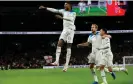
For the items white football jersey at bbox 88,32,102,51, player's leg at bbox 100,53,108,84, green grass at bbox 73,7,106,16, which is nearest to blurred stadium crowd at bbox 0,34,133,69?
green grass at bbox 73,7,106,16

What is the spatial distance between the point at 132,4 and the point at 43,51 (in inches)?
347

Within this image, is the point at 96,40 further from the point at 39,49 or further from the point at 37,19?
the point at 39,49

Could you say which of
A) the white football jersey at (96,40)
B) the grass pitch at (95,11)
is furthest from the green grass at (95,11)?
the white football jersey at (96,40)

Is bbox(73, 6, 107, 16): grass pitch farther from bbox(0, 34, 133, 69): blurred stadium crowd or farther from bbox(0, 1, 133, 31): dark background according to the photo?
bbox(0, 34, 133, 69): blurred stadium crowd

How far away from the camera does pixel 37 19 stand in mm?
29422

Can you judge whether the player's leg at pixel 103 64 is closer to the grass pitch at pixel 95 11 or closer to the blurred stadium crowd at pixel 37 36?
the grass pitch at pixel 95 11

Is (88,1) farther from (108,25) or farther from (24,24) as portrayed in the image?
(24,24)

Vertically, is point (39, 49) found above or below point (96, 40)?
below

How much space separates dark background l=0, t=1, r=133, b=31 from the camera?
27781mm

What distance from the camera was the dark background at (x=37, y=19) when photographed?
1094 inches

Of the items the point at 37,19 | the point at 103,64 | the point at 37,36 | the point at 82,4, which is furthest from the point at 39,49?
the point at 103,64

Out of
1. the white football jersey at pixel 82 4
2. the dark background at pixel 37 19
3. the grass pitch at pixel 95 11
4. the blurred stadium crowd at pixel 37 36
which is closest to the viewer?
the white football jersey at pixel 82 4

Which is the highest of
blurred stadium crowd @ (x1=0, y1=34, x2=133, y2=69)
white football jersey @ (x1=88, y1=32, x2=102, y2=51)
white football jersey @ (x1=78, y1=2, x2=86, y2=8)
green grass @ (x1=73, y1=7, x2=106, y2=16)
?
white football jersey @ (x1=78, y1=2, x2=86, y2=8)

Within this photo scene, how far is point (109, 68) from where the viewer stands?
13.3m
